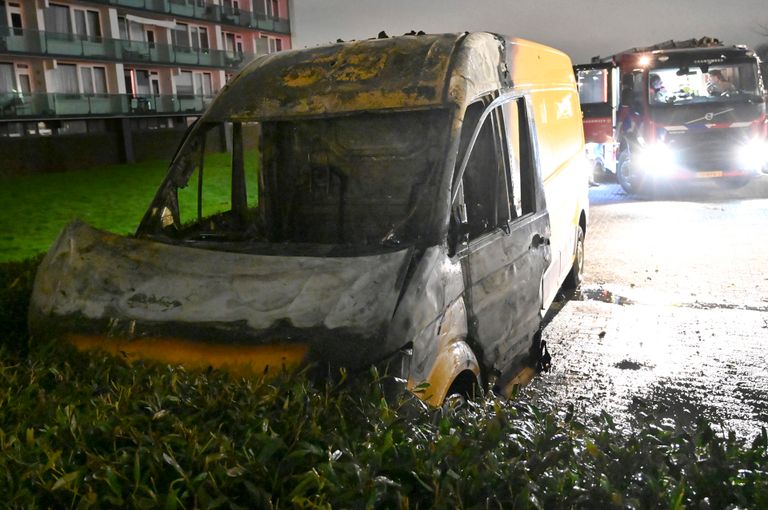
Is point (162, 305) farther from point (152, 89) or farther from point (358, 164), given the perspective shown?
point (152, 89)

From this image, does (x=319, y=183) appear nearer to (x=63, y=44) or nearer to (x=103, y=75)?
(x=63, y=44)

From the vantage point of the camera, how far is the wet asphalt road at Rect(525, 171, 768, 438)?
5.21 m

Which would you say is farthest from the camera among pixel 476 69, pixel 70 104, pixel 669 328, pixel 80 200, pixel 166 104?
pixel 166 104

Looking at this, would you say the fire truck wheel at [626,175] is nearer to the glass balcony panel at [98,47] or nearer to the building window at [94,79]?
the glass balcony panel at [98,47]

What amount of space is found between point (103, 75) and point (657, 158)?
3016cm

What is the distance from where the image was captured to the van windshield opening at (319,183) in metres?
4.41

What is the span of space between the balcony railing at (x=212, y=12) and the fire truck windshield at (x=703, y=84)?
29.6 metres

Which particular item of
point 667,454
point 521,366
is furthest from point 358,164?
point 667,454

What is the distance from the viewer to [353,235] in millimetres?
4875

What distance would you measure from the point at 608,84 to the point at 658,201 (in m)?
2.52

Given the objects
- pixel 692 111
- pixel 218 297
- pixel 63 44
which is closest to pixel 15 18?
pixel 63 44

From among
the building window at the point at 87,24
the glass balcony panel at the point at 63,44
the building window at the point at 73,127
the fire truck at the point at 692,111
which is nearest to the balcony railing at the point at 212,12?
the building window at the point at 87,24

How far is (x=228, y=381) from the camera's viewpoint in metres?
3.18

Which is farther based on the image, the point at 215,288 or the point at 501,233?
the point at 501,233
